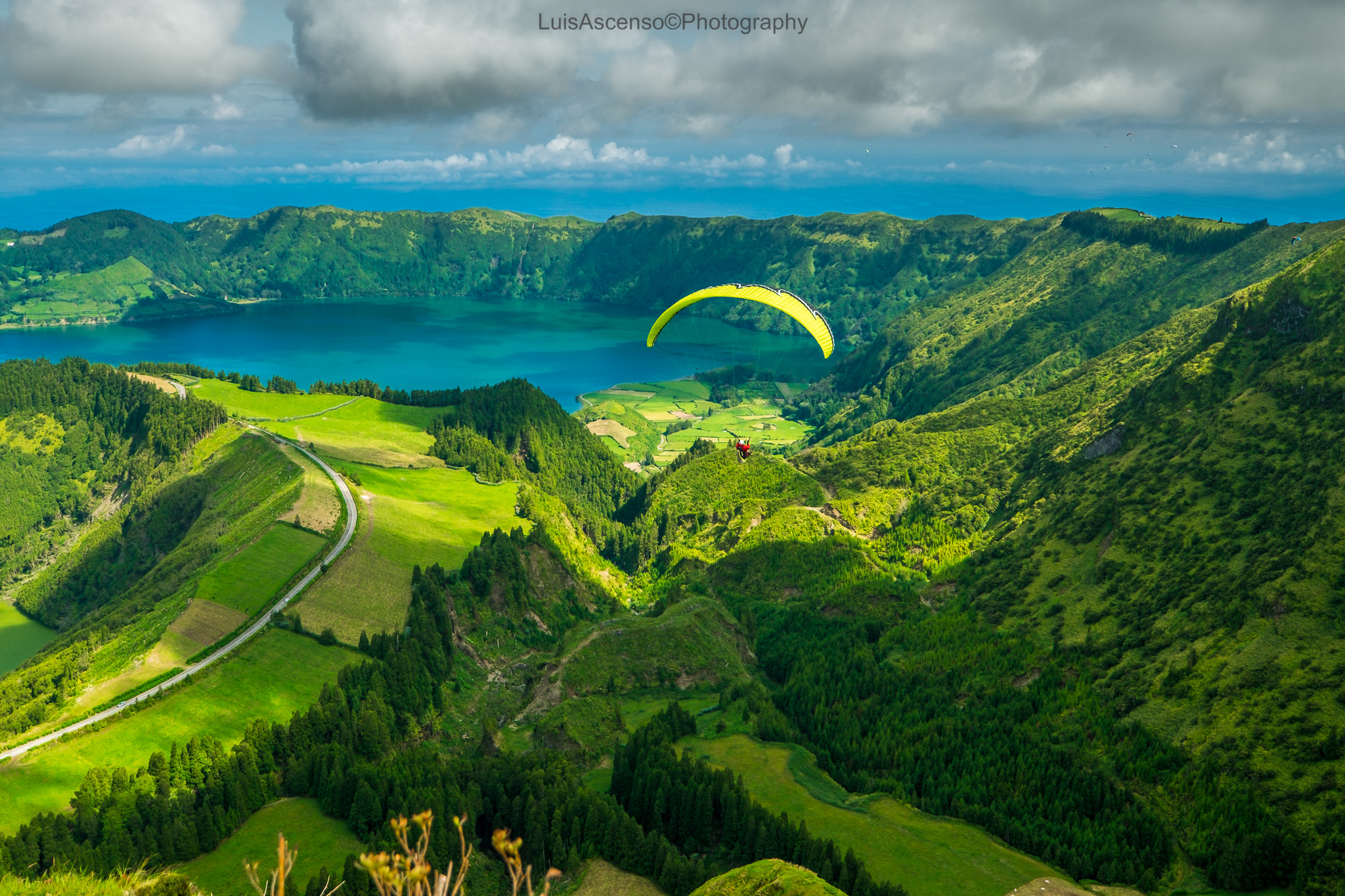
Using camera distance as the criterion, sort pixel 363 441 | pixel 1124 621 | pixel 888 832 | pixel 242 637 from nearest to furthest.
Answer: pixel 888 832, pixel 242 637, pixel 1124 621, pixel 363 441

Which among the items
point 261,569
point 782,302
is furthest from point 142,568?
point 782,302

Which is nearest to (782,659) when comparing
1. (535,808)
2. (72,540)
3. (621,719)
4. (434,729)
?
(621,719)

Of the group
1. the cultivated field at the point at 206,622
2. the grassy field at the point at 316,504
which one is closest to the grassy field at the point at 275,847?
the cultivated field at the point at 206,622

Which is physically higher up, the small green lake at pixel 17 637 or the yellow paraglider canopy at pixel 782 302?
the yellow paraglider canopy at pixel 782 302

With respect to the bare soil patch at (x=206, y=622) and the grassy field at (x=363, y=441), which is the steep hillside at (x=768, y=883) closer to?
the bare soil patch at (x=206, y=622)

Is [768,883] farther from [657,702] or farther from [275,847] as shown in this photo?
[657,702]

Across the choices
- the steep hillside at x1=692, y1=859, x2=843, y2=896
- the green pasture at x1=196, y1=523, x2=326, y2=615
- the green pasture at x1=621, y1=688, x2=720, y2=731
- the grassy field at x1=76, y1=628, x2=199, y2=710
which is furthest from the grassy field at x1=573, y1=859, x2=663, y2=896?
the green pasture at x1=196, y1=523, x2=326, y2=615
